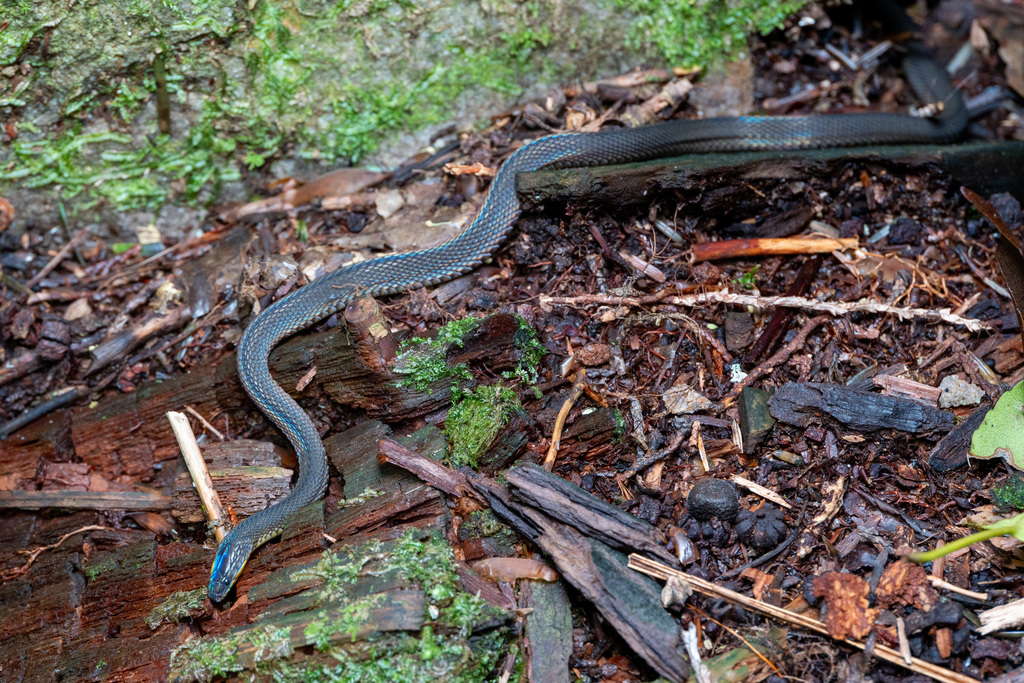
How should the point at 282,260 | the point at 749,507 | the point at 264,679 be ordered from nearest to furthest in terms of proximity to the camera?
the point at 264,679 < the point at 749,507 < the point at 282,260

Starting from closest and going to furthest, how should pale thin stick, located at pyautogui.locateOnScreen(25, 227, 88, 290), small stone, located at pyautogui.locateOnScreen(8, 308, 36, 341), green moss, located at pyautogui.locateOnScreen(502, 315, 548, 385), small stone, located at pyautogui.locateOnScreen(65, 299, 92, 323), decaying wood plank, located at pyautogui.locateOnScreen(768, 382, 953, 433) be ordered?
decaying wood plank, located at pyautogui.locateOnScreen(768, 382, 953, 433), green moss, located at pyautogui.locateOnScreen(502, 315, 548, 385), small stone, located at pyautogui.locateOnScreen(8, 308, 36, 341), small stone, located at pyautogui.locateOnScreen(65, 299, 92, 323), pale thin stick, located at pyautogui.locateOnScreen(25, 227, 88, 290)

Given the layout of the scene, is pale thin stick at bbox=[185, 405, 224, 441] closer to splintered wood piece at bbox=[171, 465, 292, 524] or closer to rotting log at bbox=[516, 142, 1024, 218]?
splintered wood piece at bbox=[171, 465, 292, 524]

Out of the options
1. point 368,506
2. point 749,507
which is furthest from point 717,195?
point 368,506

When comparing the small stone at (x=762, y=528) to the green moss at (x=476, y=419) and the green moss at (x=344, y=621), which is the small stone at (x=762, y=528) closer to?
the green moss at (x=476, y=419)

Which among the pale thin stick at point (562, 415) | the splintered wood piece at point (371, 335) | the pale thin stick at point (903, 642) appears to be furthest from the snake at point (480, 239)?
the pale thin stick at point (903, 642)

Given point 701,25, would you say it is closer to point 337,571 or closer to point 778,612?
point 778,612

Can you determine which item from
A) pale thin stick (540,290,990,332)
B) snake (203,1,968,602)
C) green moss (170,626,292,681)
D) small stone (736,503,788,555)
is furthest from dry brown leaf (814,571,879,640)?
snake (203,1,968,602)

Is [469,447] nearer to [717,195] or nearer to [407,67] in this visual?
[717,195]
